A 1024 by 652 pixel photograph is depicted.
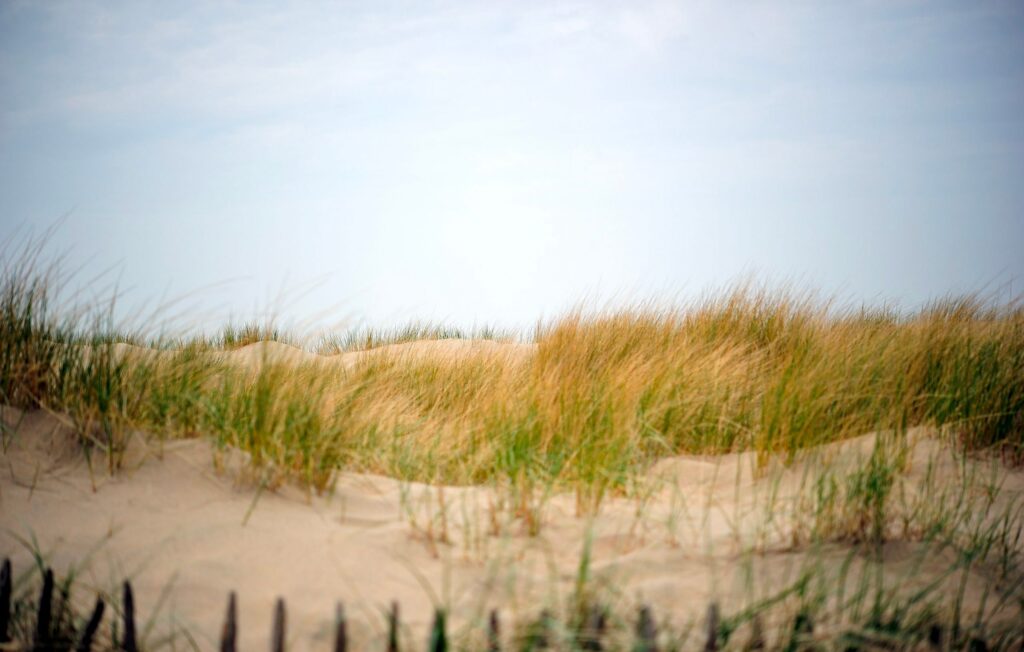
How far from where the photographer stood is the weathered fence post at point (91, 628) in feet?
6.57

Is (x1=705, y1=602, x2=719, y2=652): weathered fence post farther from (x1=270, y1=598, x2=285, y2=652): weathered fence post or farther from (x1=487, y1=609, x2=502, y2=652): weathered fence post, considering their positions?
(x1=270, y1=598, x2=285, y2=652): weathered fence post

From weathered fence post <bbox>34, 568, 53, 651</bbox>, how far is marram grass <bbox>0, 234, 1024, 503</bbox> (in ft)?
3.01

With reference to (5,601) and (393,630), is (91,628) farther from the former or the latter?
(393,630)

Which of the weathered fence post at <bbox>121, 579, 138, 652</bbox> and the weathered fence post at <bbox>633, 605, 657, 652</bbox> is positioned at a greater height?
the weathered fence post at <bbox>633, 605, 657, 652</bbox>

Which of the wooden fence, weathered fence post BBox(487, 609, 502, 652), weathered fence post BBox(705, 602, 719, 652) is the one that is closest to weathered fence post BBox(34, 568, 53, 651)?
the wooden fence

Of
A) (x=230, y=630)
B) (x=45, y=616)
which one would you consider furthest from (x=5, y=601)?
(x=230, y=630)

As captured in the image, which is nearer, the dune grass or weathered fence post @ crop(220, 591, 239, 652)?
weathered fence post @ crop(220, 591, 239, 652)

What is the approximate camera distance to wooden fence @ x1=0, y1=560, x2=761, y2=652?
5.61 ft

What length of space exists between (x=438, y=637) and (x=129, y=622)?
3.07 feet

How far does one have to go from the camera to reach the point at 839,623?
6.80ft

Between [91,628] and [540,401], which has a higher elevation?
[540,401]

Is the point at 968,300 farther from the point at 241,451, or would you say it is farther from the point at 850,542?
the point at 241,451

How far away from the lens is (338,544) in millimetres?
2521

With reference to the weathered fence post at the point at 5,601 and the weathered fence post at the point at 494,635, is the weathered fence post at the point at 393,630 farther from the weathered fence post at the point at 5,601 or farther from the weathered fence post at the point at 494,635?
the weathered fence post at the point at 5,601
